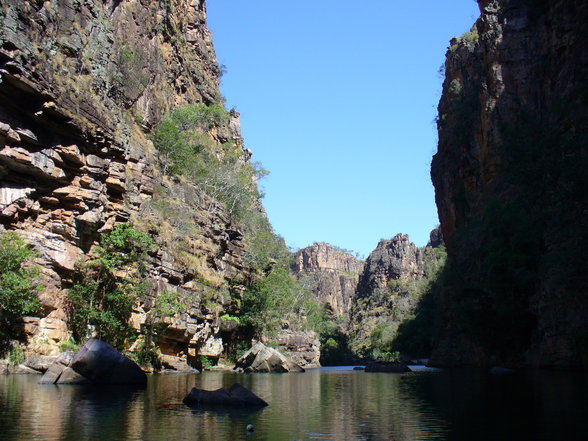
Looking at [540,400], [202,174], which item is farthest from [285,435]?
[202,174]

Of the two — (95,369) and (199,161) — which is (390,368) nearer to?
(95,369)

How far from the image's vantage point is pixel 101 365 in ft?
68.6

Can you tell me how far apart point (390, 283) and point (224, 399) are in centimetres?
13368

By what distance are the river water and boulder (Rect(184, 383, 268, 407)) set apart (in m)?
0.45

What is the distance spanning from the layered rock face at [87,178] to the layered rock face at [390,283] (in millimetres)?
82334

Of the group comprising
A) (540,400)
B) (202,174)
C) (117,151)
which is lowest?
(540,400)

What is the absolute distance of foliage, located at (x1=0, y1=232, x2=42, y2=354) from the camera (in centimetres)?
2439

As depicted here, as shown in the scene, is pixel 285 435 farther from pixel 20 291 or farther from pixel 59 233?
pixel 59 233

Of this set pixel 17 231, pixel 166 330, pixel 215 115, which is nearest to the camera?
pixel 17 231

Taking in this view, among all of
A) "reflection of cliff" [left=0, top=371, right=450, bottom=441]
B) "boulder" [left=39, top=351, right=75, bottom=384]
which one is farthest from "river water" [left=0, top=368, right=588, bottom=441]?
"boulder" [left=39, top=351, right=75, bottom=384]

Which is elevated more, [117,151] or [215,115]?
[215,115]

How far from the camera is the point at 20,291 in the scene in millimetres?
24922

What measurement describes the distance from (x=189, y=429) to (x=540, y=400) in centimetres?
980

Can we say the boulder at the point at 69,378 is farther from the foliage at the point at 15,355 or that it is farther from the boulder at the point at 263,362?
the boulder at the point at 263,362
